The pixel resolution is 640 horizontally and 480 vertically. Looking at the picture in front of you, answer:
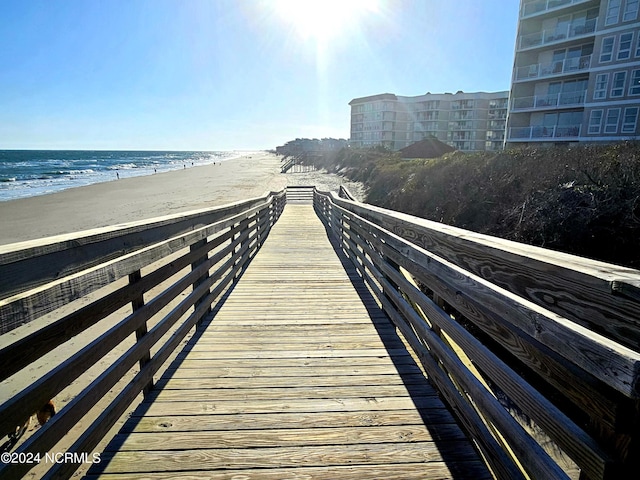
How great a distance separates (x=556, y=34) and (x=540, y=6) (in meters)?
2.37

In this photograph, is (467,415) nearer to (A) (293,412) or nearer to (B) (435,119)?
(A) (293,412)

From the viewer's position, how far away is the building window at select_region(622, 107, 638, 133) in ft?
63.5

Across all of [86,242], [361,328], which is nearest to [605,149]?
[361,328]

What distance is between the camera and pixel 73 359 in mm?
1676

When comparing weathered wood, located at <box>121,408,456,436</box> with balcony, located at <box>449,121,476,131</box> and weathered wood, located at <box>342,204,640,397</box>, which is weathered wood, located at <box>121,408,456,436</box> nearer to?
weathered wood, located at <box>342,204,640,397</box>

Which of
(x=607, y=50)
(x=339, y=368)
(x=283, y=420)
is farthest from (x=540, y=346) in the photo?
(x=607, y=50)

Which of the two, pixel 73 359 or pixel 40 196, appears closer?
pixel 73 359

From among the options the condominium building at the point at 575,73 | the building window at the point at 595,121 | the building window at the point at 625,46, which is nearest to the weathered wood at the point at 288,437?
the condominium building at the point at 575,73

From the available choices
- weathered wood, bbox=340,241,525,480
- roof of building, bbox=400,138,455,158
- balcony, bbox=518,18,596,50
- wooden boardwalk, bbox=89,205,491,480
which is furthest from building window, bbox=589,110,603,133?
weathered wood, bbox=340,241,525,480

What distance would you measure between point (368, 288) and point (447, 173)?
37.2 ft

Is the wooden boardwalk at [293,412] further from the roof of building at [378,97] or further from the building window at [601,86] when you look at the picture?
the roof of building at [378,97]

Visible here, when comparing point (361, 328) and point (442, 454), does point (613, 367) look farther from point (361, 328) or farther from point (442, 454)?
point (361, 328)

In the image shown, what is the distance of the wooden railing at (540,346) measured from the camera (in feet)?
3.20

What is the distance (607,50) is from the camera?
2062 cm
